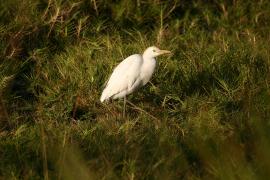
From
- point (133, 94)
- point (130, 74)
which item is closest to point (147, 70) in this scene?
point (130, 74)

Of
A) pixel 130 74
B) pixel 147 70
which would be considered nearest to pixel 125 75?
pixel 130 74

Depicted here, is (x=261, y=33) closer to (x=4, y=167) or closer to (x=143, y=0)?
(x=143, y=0)

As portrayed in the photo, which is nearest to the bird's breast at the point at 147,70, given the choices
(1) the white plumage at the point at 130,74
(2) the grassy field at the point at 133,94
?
(1) the white plumage at the point at 130,74

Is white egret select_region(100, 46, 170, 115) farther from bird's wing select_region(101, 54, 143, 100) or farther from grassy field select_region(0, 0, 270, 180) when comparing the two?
grassy field select_region(0, 0, 270, 180)

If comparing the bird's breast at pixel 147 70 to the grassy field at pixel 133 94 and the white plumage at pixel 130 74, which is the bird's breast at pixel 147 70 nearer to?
the white plumage at pixel 130 74

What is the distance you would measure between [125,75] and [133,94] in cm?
36

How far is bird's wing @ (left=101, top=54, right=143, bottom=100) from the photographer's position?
5.96 m

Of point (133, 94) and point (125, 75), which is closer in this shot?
point (125, 75)

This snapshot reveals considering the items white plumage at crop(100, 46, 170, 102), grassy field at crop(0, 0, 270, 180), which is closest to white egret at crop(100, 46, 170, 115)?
white plumage at crop(100, 46, 170, 102)

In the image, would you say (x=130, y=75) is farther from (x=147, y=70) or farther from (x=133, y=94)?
(x=133, y=94)

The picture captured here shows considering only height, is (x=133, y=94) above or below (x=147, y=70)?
below

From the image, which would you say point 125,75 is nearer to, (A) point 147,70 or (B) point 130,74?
(B) point 130,74

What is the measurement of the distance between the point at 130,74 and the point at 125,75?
0.05 meters

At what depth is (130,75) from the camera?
237 inches
